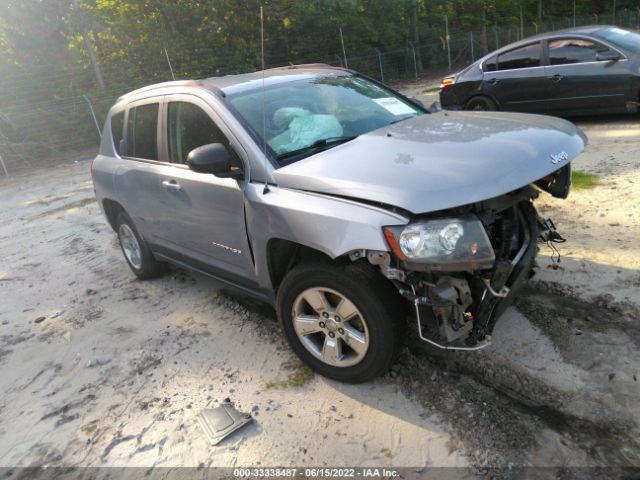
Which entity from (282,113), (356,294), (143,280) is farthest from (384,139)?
(143,280)

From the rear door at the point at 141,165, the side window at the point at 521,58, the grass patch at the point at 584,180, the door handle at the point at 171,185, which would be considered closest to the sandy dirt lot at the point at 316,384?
the grass patch at the point at 584,180

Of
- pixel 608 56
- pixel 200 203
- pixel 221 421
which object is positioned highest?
pixel 200 203

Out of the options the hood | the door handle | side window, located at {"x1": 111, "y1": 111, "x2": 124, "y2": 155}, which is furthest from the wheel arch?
side window, located at {"x1": 111, "y1": 111, "x2": 124, "y2": 155}

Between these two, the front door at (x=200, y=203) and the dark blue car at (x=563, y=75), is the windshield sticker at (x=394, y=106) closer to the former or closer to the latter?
the front door at (x=200, y=203)

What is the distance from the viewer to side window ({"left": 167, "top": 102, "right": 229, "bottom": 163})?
342 cm

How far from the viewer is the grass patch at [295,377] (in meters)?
3.12

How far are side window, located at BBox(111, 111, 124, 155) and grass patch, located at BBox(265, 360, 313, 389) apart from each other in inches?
108

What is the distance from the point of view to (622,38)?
7.68 meters

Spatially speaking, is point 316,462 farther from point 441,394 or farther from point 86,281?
point 86,281

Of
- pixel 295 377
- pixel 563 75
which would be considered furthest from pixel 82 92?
pixel 295 377

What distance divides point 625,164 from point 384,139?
436 cm

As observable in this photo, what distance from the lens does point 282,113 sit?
3.38 meters

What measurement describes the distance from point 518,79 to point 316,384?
730 centimetres

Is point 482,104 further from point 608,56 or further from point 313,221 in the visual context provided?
point 313,221
